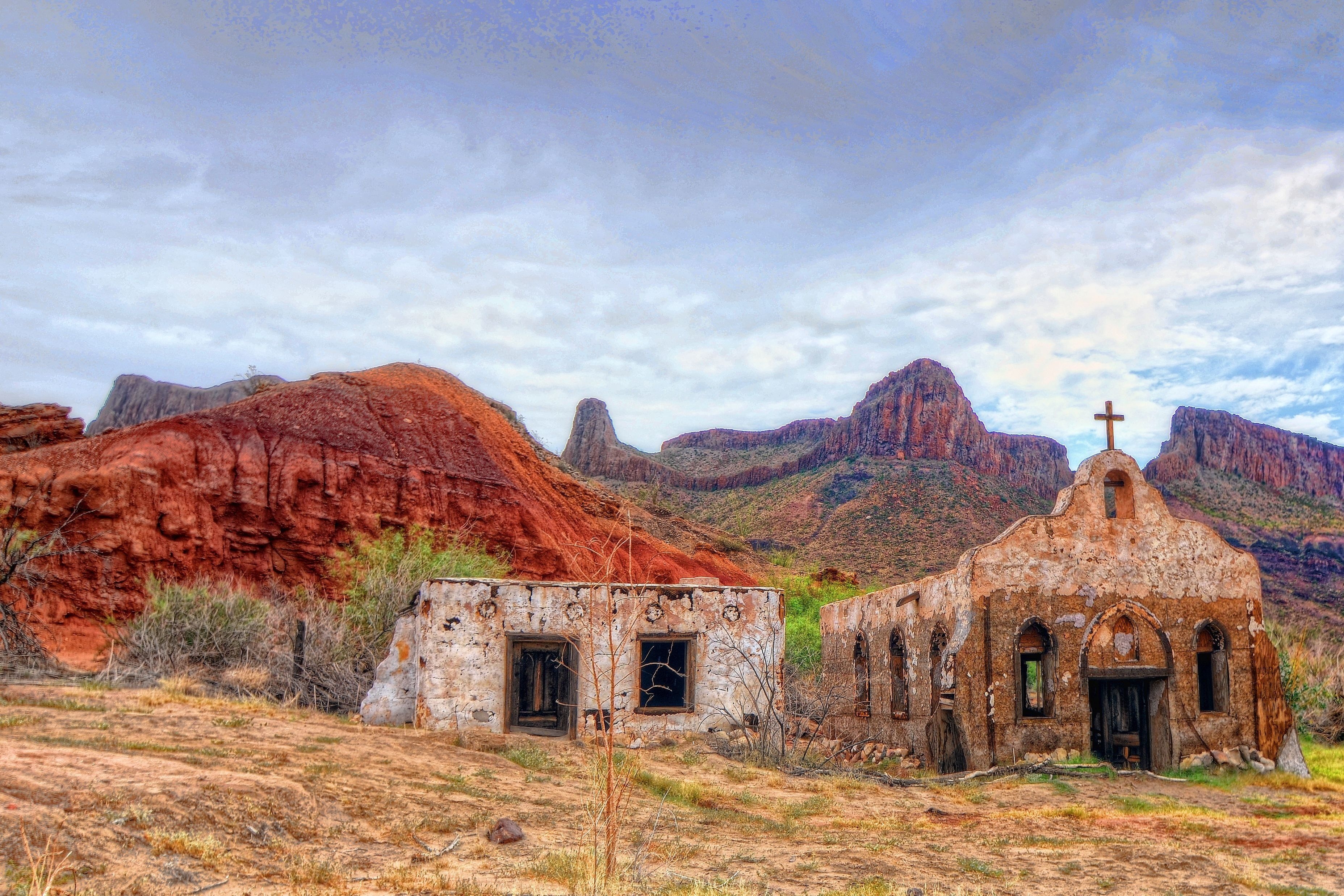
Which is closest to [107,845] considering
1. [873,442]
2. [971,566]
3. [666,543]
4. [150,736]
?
[150,736]

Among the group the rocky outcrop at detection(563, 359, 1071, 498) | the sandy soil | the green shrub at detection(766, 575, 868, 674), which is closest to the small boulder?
the sandy soil

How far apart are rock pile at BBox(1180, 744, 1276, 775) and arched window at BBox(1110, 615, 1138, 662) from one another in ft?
5.67

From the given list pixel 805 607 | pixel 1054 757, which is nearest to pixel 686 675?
pixel 1054 757

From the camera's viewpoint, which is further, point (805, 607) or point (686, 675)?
point (805, 607)

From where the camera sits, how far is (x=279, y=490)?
3003cm

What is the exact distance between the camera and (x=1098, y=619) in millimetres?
14273

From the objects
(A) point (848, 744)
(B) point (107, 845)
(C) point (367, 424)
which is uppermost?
(C) point (367, 424)

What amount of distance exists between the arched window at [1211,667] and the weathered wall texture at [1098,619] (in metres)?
0.13

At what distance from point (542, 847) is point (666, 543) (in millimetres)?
35420

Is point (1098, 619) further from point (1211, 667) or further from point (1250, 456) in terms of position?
point (1250, 456)

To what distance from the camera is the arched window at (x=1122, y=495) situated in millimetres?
14867

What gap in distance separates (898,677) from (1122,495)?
18.0 feet

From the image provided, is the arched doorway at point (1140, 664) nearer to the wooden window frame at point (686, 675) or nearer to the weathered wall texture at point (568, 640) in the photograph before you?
the weathered wall texture at point (568, 640)

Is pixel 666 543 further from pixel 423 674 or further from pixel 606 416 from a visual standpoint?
pixel 606 416
